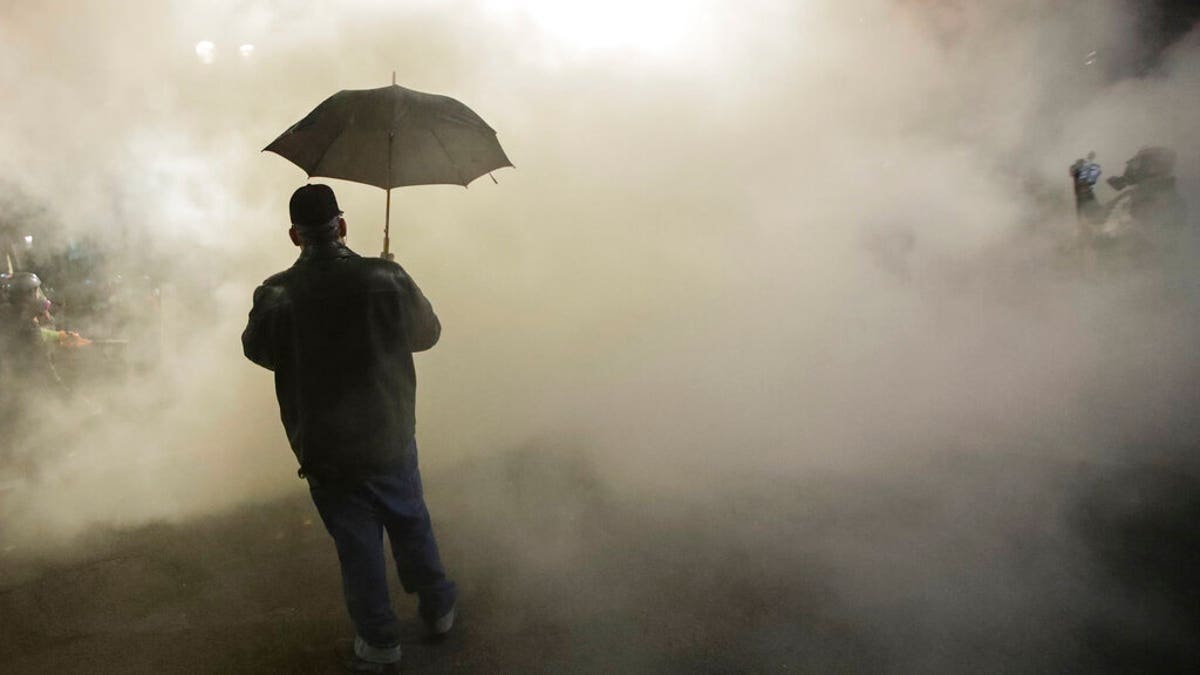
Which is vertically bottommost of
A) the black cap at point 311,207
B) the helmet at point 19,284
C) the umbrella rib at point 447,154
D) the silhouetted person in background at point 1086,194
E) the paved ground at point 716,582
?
the paved ground at point 716,582

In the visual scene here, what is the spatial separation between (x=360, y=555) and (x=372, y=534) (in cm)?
8

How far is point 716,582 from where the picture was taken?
9.55 ft

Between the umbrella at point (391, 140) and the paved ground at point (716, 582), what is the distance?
1497mm

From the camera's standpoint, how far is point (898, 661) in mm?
2369

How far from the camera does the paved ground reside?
8.13 ft

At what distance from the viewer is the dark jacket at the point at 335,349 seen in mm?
2291

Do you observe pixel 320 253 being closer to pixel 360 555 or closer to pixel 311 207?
pixel 311 207

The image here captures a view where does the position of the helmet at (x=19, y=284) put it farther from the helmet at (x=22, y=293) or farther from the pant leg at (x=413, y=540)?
the pant leg at (x=413, y=540)

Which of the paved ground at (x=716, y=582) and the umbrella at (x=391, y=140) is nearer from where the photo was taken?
the paved ground at (x=716, y=582)

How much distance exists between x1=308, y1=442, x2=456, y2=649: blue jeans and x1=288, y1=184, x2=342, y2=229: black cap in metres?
0.83

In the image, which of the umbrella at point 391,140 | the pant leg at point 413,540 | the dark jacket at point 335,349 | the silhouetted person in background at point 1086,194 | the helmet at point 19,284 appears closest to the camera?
the dark jacket at point 335,349

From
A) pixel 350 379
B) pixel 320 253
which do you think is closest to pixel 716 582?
pixel 350 379

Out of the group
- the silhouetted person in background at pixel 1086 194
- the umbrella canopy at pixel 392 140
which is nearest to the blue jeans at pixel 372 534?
the umbrella canopy at pixel 392 140

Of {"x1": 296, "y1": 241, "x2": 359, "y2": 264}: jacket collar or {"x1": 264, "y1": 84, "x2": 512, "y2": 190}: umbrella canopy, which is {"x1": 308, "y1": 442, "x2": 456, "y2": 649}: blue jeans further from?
{"x1": 264, "y1": 84, "x2": 512, "y2": 190}: umbrella canopy
